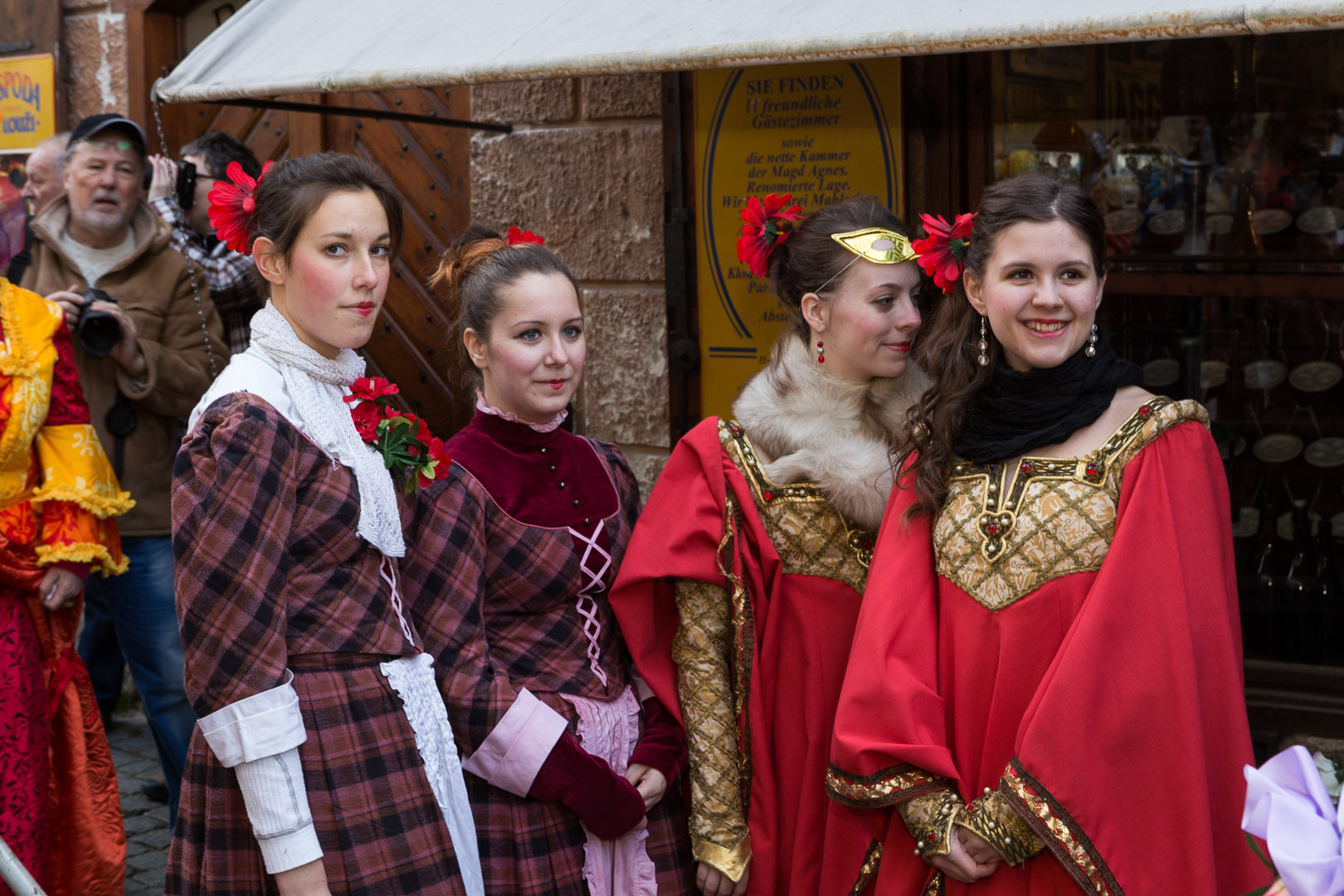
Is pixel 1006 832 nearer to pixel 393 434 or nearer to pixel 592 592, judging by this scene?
pixel 592 592

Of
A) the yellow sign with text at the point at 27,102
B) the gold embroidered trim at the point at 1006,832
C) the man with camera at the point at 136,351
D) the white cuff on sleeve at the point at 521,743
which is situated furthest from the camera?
the yellow sign with text at the point at 27,102

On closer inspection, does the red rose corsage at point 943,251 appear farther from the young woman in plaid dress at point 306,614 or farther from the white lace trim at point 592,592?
the young woman in plaid dress at point 306,614

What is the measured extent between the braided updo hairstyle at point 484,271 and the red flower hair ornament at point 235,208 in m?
0.47

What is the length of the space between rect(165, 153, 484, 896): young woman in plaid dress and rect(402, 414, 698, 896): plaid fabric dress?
0.27ft

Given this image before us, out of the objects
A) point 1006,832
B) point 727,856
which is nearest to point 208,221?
point 727,856

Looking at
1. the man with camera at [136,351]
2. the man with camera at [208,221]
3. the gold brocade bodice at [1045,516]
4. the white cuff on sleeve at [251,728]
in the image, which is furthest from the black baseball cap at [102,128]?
the gold brocade bodice at [1045,516]

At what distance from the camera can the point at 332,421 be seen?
215 cm

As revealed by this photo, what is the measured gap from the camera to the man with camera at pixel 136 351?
3725mm

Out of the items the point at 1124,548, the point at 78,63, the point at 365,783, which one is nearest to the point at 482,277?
the point at 365,783

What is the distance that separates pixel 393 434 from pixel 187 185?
2572mm

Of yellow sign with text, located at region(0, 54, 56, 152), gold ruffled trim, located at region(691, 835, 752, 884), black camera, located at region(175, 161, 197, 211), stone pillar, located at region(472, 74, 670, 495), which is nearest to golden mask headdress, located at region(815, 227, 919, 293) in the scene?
gold ruffled trim, located at region(691, 835, 752, 884)

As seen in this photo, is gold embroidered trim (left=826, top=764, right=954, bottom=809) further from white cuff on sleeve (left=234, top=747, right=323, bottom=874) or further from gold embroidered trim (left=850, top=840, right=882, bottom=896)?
white cuff on sleeve (left=234, top=747, right=323, bottom=874)

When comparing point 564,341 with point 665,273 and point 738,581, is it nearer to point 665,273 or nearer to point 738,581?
point 738,581

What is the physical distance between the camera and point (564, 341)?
252cm
